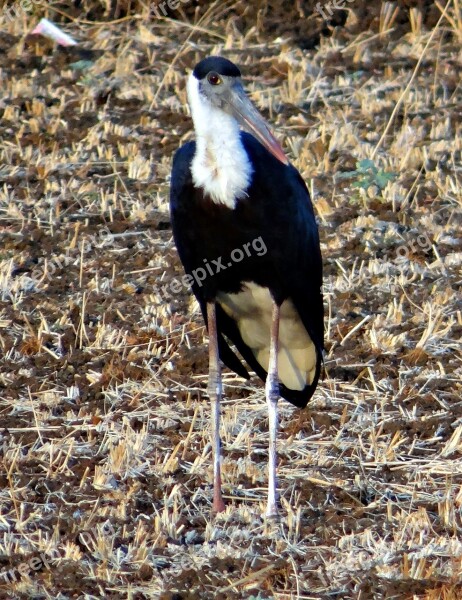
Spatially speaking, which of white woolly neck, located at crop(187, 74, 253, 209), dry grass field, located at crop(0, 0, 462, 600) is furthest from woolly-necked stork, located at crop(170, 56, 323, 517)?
dry grass field, located at crop(0, 0, 462, 600)

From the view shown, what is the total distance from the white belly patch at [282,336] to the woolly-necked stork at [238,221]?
1 cm

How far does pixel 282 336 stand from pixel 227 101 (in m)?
1.12

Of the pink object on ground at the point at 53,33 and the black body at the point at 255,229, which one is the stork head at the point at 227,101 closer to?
the black body at the point at 255,229

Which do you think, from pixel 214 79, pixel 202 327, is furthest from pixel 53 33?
pixel 214 79

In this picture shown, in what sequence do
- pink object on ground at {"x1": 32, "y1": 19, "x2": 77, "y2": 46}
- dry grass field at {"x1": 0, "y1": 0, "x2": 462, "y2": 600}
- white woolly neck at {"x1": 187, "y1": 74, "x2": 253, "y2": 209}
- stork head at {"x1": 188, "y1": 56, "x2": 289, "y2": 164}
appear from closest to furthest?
dry grass field at {"x1": 0, "y1": 0, "x2": 462, "y2": 600}
white woolly neck at {"x1": 187, "y1": 74, "x2": 253, "y2": 209}
stork head at {"x1": 188, "y1": 56, "x2": 289, "y2": 164}
pink object on ground at {"x1": 32, "y1": 19, "x2": 77, "y2": 46}

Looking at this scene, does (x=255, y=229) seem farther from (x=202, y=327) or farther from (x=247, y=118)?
(x=202, y=327)

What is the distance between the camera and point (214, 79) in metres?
4.89

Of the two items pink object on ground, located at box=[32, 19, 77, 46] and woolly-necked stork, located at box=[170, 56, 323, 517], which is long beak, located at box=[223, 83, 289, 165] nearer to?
woolly-necked stork, located at box=[170, 56, 323, 517]

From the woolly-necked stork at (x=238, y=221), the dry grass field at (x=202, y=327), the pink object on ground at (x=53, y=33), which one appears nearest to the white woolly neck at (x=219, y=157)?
the woolly-necked stork at (x=238, y=221)

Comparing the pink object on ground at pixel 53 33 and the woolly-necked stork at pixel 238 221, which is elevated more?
the pink object on ground at pixel 53 33

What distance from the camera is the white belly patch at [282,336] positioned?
5.19m

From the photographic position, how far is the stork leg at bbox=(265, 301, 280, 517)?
472 centimetres

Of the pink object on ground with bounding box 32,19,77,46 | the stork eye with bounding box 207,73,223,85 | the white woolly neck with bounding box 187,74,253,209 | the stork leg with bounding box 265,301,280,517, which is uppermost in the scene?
the pink object on ground with bounding box 32,19,77,46

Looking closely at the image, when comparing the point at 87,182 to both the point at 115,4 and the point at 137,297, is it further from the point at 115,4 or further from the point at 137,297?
the point at 115,4
